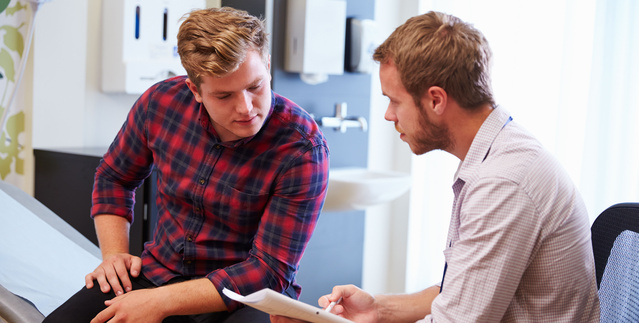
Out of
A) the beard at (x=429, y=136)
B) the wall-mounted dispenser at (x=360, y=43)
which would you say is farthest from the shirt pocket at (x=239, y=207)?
the wall-mounted dispenser at (x=360, y=43)

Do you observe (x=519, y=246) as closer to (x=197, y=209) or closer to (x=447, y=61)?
(x=447, y=61)

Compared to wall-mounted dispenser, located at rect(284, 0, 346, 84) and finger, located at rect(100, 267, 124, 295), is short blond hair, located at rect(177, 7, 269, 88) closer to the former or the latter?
finger, located at rect(100, 267, 124, 295)

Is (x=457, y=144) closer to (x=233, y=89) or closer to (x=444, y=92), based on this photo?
(x=444, y=92)

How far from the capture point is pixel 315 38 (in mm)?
2689

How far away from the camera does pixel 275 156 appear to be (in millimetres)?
1426

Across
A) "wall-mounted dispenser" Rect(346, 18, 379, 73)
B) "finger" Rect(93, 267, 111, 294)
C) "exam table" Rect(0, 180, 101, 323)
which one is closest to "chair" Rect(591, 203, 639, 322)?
"finger" Rect(93, 267, 111, 294)

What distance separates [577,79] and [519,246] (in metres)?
1.90

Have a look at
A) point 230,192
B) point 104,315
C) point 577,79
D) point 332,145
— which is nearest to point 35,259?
point 104,315

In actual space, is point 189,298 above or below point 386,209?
above

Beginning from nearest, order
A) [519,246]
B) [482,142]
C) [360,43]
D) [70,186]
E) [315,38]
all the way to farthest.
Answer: [519,246]
[482,142]
[70,186]
[315,38]
[360,43]

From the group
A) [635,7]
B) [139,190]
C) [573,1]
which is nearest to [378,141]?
[573,1]

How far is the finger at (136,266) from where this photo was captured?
4.92 feet

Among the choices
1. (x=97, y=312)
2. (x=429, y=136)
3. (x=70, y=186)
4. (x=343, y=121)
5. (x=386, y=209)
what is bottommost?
(x=386, y=209)

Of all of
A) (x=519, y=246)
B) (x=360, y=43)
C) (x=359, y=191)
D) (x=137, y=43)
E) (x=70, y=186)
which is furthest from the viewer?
(x=360, y=43)
